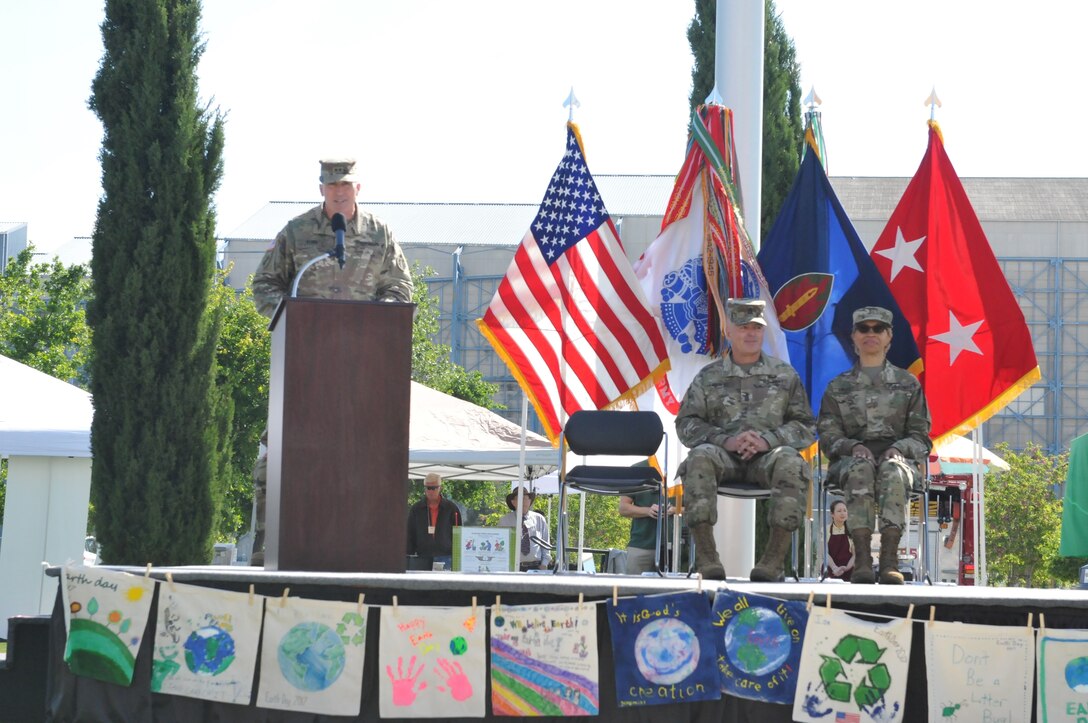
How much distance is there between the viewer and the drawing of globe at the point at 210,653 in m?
5.46

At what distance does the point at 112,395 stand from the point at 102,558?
145 cm

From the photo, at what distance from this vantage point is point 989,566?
1144 inches

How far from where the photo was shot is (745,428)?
7418 mm

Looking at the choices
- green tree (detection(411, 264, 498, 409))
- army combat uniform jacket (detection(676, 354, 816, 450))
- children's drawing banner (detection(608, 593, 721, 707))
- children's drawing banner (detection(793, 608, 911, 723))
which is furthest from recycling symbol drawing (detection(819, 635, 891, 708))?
green tree (detection(411, 264, 498, 409))

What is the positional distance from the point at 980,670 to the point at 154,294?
8939mm

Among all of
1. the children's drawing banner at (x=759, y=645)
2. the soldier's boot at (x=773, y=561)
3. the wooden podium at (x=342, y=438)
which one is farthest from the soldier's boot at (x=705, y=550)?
the wooden podium at (x=342, y=438)

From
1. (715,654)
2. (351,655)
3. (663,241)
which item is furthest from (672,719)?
(663,241)

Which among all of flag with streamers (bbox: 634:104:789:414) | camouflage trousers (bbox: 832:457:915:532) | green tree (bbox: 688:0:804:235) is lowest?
camouflage trousers (bbox: 832:457:915:532)

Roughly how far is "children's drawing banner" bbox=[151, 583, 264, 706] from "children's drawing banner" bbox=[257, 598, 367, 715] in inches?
2.6

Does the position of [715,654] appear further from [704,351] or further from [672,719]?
[704,351]

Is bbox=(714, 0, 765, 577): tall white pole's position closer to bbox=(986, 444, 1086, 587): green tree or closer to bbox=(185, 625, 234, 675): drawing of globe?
bbox=(185, 625, 234, 675): drawing of globe

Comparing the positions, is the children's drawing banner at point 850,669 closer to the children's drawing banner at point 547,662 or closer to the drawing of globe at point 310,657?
the children's drawing banner at point 547,662

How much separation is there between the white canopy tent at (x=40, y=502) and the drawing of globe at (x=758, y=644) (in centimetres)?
820

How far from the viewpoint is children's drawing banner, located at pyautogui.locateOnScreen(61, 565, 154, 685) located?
544 centimetres
